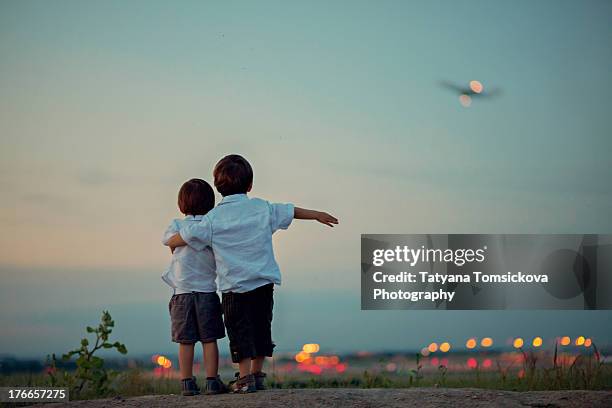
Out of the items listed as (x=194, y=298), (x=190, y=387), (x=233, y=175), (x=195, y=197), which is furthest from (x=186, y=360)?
(x=233, y=175)

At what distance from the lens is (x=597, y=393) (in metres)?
6.64

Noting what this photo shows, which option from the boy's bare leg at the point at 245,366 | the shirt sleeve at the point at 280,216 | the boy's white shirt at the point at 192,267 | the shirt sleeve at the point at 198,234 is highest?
the shirt sleeve at the point at 280,216

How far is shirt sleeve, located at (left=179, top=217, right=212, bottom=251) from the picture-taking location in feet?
21.9

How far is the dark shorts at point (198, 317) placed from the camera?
6801 mm

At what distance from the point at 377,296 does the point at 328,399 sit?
3554 millimetres

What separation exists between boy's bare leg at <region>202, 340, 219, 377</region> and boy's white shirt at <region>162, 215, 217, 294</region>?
1.31 feet

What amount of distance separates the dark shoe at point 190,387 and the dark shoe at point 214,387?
90mm

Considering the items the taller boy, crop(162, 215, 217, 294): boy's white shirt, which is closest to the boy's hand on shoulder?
the taller boy

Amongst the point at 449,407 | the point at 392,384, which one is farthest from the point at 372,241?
the point at 449,407

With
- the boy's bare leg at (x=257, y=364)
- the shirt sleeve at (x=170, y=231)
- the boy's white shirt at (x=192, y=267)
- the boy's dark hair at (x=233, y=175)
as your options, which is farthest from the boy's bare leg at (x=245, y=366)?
the boy's dark hair at (x=233, y=175)

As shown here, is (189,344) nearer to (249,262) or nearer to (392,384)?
(249,262)

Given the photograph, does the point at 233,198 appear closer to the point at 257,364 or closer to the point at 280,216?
the point at 280,216

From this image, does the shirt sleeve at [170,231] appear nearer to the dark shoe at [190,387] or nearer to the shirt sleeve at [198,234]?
the shirt sleeve at [198,234]

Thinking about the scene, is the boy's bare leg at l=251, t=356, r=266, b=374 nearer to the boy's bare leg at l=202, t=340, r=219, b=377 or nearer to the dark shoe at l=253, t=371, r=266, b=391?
the dark shoe at l=253, t=371, r=266, b=391
